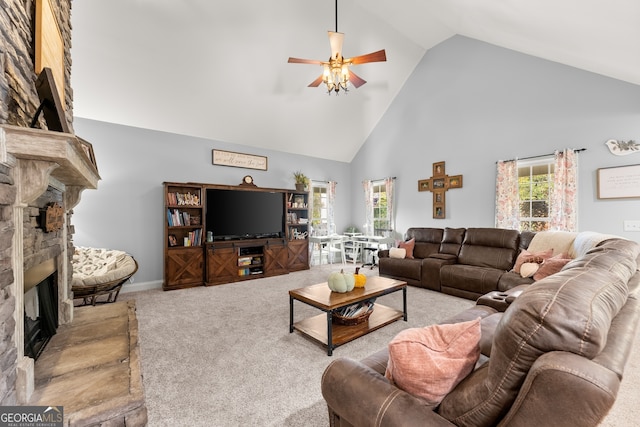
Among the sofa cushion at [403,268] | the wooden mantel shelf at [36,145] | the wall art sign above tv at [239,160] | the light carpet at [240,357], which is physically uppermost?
the wall art sign above tv at [239,160]

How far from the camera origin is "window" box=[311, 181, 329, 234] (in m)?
6.96

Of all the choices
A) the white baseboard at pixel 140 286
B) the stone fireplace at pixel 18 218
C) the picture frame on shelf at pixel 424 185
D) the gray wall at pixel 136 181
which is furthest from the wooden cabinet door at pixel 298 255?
the stone fireplace at pixel 18 218

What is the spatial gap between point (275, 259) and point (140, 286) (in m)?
2.27

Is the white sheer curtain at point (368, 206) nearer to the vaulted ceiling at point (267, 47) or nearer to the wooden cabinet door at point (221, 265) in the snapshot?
the vaulted ceiling at point (267, 47)

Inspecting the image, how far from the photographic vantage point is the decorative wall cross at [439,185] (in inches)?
212

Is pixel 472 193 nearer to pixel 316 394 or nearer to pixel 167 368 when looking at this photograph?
pixel 316 394

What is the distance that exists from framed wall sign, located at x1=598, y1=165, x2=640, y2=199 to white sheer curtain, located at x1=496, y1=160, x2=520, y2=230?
98 cm

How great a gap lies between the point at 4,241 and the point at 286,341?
2072 millimetres

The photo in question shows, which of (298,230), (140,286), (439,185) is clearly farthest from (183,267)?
(439,185)

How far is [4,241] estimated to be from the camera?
4.09 ft

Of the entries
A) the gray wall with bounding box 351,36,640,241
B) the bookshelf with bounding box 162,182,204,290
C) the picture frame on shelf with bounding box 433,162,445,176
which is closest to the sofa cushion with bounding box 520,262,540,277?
the gray wall with bounding box 351,36,640,241

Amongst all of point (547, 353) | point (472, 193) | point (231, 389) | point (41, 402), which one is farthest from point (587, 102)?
point (41, 402)

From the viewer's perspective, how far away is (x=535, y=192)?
177 inches

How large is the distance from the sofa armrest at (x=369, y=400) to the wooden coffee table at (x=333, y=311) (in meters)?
1.19
